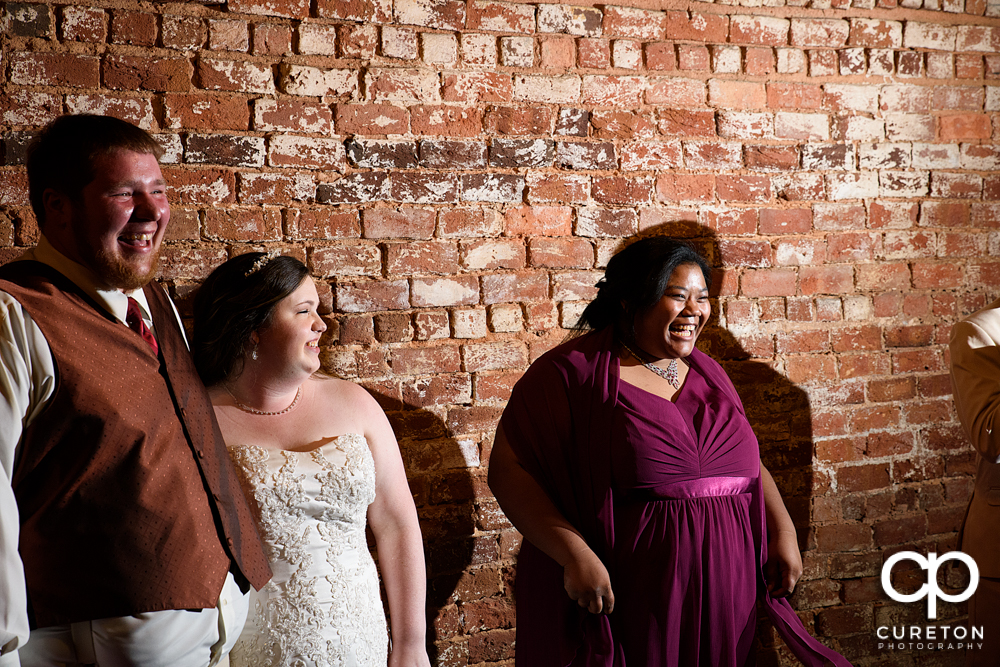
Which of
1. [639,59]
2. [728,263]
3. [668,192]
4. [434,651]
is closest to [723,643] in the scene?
[434,651]

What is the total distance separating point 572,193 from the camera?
237 cm

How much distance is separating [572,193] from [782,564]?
130cm

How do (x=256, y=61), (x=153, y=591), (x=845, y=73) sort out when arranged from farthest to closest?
1. (x=845, y=73)
2. (x=256, y=61)
3. (x=153, y=591)

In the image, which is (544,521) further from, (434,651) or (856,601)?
(856,601)

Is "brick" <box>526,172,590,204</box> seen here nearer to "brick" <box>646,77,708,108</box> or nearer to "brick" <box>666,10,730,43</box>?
"brick" <box>646,77,708,108</box>

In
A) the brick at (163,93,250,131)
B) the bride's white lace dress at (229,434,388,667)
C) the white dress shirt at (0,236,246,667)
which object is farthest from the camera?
the brick at (163,93,250,131)

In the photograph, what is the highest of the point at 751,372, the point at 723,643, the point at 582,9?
the point at 582,9

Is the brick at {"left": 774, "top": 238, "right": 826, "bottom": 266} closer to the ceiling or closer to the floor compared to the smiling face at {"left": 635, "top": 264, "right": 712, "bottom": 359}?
closer to the ceiling

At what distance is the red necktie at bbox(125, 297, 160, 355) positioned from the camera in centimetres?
149

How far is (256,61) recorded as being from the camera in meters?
2.08

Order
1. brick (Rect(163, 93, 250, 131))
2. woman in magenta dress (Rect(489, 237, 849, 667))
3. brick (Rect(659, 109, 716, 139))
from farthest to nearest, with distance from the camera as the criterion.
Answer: brick (Rect(659, 109, 716, 139)), brick (Rect(163, 93, 250, 131)), woman in magenta dress (Rect(489, 237, 849, 667))

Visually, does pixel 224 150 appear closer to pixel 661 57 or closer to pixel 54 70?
pixel 54 70

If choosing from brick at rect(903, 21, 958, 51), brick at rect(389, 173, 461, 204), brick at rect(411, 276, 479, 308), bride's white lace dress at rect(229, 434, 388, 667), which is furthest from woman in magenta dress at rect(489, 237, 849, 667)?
brick at rect(903, 21, 958, 51)

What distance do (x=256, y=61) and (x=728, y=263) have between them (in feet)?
5.44
